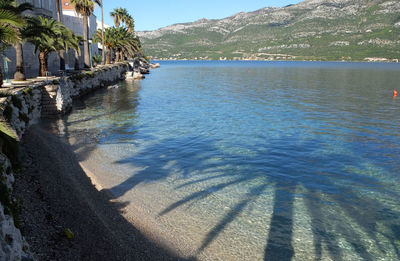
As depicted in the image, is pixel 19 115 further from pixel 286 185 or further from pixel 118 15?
pixel 118 15

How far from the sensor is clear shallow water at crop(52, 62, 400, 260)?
34.8 ft

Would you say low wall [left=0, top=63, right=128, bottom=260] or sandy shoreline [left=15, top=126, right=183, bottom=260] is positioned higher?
low wall [left=0, top=63, right=128, bottom=260]

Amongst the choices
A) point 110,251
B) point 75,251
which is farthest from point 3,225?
point 110,251

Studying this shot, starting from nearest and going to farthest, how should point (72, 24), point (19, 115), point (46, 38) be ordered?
point (19, 115) < point (46, 38) < point (72, 24)

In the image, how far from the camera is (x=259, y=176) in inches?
643

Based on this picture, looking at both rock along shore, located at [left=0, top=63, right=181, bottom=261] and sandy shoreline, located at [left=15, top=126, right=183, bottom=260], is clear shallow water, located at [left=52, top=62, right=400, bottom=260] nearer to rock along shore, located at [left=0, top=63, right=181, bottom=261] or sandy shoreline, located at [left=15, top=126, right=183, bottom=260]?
sandy shoreline, located at [left=15, top=126, right=183, bottom=260]

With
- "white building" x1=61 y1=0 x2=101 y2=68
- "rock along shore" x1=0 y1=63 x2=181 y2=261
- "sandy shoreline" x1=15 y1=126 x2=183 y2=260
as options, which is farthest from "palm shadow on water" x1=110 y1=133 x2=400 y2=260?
"white building" x1=61 y1=0 x2=101 y2=68

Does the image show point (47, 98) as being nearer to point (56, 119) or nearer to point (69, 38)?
point (56, 119)

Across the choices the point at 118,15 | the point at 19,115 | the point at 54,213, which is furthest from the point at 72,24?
the point at 54,213

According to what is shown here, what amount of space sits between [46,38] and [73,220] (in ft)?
92.4

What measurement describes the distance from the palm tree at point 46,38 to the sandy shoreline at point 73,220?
2079 cm

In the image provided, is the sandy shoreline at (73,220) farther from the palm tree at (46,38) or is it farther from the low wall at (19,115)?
the palm tree at (46,38)

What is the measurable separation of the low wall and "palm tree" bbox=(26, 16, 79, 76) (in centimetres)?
381

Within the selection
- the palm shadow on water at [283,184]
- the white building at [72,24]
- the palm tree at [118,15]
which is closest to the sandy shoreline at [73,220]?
the palm shadow on water at [283,184]
